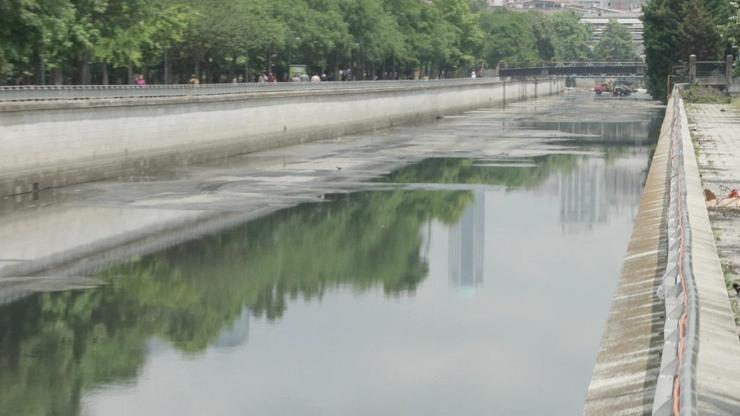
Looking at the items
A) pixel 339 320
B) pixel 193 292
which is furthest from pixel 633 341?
pixel 193 292

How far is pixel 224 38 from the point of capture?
90375 millimetres

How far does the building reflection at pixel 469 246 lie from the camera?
86.4ft

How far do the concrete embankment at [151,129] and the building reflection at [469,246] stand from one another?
462 inches

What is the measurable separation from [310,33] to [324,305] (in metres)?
89.3

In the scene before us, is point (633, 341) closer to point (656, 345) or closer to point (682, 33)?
point (656, 345)

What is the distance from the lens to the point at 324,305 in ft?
75.4

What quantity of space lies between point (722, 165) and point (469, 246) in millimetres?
7193

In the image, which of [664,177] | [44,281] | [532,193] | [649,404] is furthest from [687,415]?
[532,193]

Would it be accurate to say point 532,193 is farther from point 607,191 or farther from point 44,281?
point 44,281

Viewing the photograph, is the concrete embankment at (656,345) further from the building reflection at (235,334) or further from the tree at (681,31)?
the tree at (681,31)

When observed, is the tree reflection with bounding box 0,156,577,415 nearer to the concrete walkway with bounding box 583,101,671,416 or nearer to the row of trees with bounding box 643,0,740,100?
the concrete walkway with bounding box 583,101,671,416

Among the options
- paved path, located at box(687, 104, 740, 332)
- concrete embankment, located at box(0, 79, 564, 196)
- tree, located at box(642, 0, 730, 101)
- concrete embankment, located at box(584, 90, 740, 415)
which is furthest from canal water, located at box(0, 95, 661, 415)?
tree, located at box(642, 0, 730, 101)

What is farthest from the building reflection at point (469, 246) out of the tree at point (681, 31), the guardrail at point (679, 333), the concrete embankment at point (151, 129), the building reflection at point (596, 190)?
the tree at point (681, 31)

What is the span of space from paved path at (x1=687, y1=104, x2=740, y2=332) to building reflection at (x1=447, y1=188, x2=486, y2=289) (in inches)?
175
